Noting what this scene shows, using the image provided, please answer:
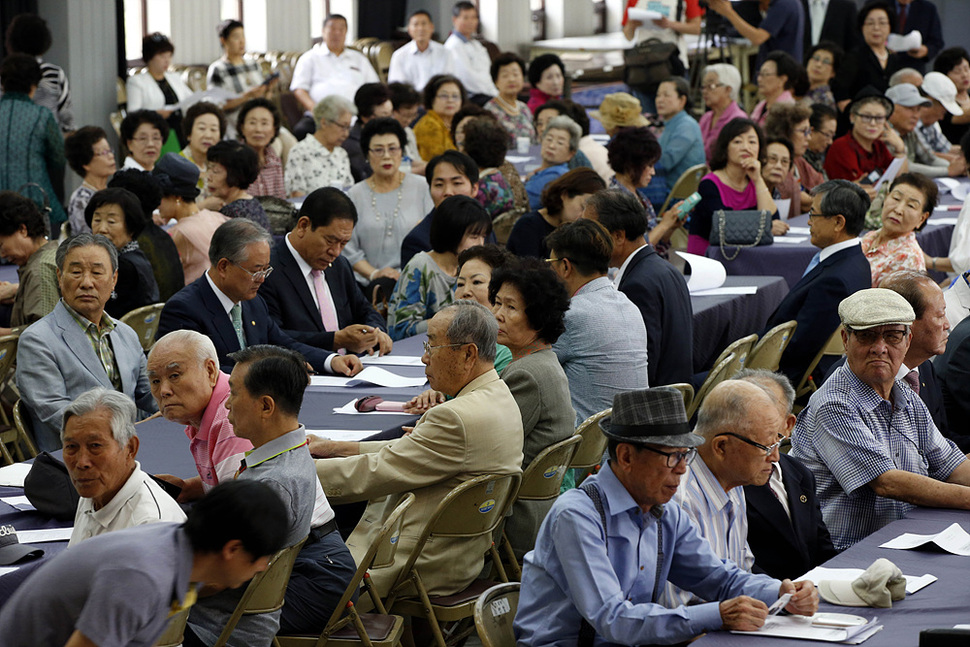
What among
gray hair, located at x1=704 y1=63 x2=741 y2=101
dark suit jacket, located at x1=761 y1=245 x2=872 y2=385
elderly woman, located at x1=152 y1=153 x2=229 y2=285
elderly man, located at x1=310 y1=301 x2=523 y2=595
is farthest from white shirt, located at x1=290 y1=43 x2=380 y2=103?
elderly man, located at x1=310 y1=301 x2=523 y2=595

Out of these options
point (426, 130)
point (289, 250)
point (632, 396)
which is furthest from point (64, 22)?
point (632, 396)

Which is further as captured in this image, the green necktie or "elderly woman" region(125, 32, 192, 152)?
"elderly woman" region(125, 32, 192, 152)

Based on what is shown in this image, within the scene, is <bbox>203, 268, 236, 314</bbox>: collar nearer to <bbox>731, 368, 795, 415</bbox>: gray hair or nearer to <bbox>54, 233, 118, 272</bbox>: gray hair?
<bbox>54, 233, 118, 272</bbox>: gray hair

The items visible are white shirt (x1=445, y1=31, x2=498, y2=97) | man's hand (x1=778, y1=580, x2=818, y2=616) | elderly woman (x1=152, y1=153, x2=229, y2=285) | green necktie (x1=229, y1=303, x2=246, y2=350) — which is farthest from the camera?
white shirt (x1=445, y1=31, x2=498, y2=97)

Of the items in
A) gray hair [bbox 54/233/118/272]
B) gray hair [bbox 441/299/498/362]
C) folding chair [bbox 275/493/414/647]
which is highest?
gray hair [bbox 54/233/118/272]

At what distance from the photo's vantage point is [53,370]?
4.28 m

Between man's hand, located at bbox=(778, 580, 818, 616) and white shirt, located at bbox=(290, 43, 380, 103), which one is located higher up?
white shirt, located at bbox=(290, 43, 380, 103)

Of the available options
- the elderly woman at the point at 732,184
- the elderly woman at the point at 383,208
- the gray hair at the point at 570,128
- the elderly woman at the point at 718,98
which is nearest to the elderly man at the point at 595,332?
the elderly woman at the point at 383,208

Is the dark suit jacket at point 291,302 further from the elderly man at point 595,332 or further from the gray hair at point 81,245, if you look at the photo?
the elderly man at point 595,332

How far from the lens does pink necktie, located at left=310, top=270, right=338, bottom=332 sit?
5355 millimetres

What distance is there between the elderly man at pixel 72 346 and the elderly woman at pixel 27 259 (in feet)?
3.25

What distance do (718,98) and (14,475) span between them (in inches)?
274

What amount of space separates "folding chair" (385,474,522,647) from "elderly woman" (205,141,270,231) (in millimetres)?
3268

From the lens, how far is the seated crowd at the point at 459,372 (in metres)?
2.76
